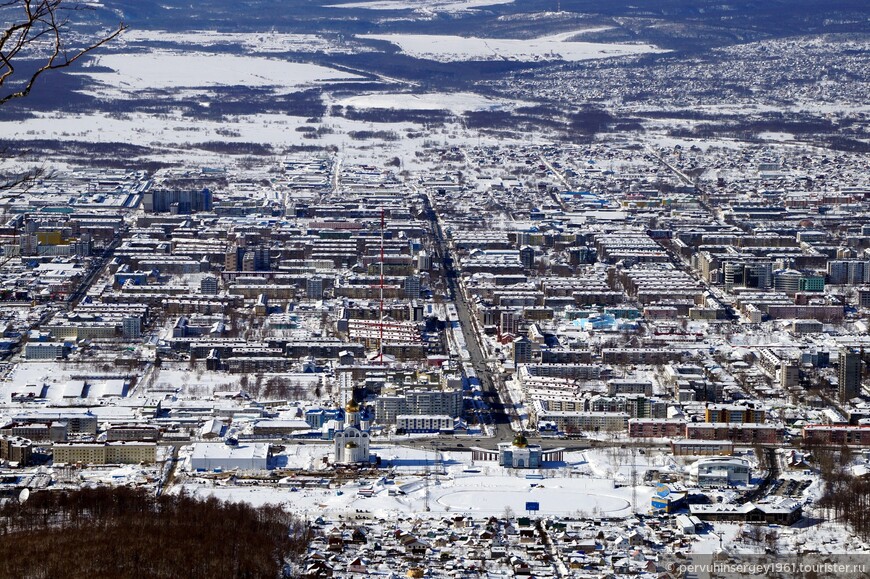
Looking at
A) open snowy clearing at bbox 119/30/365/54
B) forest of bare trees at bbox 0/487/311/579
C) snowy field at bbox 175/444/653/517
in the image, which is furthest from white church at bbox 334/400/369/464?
open snowy clearing at bbox 119/30/365/54

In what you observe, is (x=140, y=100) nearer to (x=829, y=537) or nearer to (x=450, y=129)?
(x=450, y=129)

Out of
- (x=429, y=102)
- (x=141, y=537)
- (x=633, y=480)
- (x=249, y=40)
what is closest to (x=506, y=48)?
(x=249, y=40)

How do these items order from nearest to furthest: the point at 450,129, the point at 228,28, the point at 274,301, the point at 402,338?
1. the point at 402,338
2. the point at 274,301
3. the point at 450,129
4. the point at 228,28

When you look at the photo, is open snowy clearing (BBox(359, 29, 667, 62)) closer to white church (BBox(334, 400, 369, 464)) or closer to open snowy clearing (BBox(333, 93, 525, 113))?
open snowy clearing (BBox(333, 93, 525, 113))

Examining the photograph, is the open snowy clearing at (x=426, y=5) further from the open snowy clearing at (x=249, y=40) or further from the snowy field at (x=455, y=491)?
the snowy field at (x=455, y=491)

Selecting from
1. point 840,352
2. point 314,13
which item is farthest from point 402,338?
point 314,13

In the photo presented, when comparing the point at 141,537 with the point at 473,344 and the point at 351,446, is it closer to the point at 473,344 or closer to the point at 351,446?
the point at 351,446
